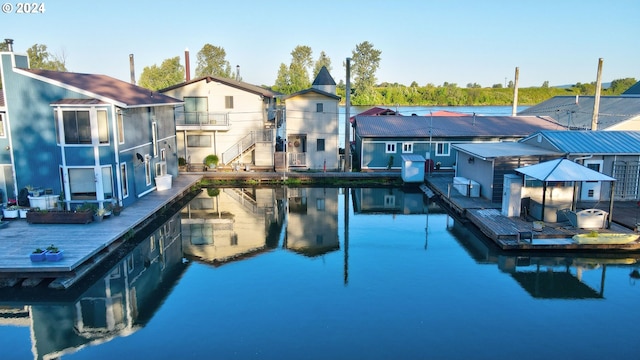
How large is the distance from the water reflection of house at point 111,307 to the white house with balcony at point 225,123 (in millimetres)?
14952

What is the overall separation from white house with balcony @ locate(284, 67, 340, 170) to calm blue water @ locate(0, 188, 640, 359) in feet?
38.7

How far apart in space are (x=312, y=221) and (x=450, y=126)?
15.0 meters

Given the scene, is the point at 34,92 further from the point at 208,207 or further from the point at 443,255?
the point at 443,255

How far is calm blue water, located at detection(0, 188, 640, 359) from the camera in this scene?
995 centimetres

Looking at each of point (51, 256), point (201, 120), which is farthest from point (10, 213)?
point (201, 120)

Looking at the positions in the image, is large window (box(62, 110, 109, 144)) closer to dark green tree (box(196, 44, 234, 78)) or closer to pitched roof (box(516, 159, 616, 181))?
pitched roof (box(516, 159, 616, 181))

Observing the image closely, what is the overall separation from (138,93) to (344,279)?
1511 cm

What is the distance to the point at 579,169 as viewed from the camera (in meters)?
17.7

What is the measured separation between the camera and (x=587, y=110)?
36.0 m

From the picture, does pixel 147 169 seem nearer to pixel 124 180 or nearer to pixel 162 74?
pixel 124 180

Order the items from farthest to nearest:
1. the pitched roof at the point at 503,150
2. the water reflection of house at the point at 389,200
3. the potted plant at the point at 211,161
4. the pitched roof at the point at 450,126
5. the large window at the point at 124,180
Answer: the potted plant at the point at 211,161 < the pitched roof at the point at 450,126 < the water reflection of house at the point at 389,200 < the pitched roof at the point at 503,150 < the large window at the point at 124,180

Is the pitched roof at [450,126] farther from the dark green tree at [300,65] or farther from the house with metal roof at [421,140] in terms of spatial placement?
the dark green tree at [300,65]

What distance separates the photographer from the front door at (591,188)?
2031 cm

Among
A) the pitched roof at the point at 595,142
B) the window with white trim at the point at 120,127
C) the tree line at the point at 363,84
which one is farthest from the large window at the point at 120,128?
the tree line at the point at 363,84
